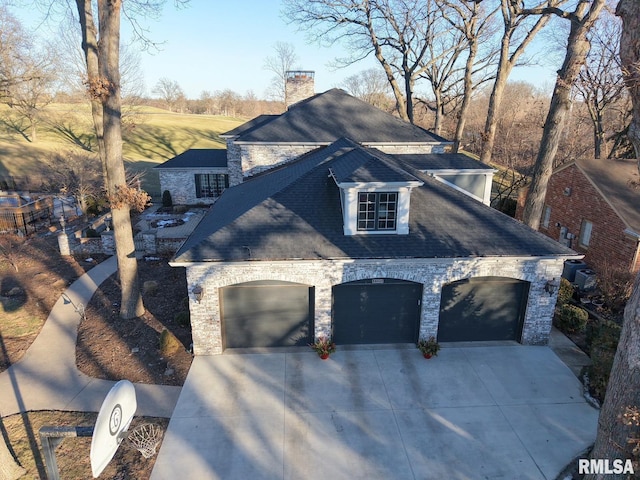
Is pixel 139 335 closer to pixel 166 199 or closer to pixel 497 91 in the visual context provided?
pixel 166 199

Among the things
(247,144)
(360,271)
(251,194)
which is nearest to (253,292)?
(360,271)

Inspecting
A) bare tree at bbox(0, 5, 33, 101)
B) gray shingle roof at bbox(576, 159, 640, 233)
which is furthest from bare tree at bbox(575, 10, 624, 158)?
bare tree at bbox(0, 5, 33, 101)

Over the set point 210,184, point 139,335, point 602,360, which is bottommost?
point 139,335

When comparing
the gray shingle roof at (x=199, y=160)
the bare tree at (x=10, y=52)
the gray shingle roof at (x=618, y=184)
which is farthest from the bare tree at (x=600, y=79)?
the bare tree at (x=10, y=52)

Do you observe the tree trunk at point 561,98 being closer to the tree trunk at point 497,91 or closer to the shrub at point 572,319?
the shrub at point 572,319

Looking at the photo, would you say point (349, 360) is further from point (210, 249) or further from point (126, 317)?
point (126, 317)

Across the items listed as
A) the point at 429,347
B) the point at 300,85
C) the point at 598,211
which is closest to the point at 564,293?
the point at 598,211
